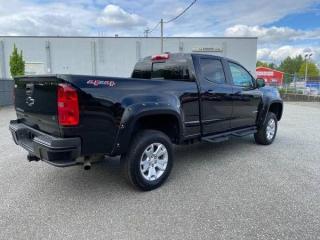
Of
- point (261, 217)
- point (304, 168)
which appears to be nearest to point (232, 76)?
point (304, 168)

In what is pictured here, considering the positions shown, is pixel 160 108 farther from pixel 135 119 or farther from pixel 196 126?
pixel 196 126

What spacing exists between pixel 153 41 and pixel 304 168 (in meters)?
34.3

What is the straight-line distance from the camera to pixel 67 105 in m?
3.29

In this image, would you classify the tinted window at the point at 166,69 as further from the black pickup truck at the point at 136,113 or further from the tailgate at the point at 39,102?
the tailgate at the point at 39,102

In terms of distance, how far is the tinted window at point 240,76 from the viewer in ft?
19.6

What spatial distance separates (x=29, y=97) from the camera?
13.0 ft

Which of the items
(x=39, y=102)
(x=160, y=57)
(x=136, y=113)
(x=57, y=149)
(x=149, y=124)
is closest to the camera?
(x=57, y=149)

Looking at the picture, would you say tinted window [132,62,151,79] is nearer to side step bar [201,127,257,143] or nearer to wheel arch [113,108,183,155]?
wheel arch [113,108,183,155]

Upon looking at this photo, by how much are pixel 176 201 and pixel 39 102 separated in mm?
2165

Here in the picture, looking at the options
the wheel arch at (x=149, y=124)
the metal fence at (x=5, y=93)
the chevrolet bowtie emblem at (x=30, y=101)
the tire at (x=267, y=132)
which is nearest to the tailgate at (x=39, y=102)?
the chevrolet bowtie emblem at (x=30, y=101)

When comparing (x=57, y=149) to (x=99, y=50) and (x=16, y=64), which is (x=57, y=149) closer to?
(x=16, y=64)

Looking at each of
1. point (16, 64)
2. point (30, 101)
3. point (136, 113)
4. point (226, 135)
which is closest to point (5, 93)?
point (16, 64)

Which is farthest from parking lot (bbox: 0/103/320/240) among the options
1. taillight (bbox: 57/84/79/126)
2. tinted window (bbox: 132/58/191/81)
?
tinted window (bbox: 132/58/191/81)

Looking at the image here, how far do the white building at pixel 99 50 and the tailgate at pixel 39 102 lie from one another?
33.1 metres
